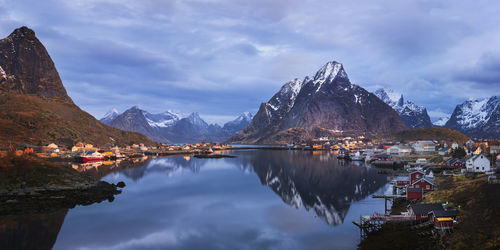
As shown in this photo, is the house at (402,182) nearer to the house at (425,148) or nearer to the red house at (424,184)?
the red house at (424,184)

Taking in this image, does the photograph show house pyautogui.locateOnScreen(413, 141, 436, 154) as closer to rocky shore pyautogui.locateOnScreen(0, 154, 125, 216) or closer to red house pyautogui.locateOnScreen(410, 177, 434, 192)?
red house pyautogui.locateOnScreen(410, 177, 434, 192)

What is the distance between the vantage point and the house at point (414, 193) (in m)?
53.3

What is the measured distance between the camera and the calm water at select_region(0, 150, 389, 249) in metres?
37.7

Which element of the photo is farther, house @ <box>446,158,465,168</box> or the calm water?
house @ <box>446,158,465,168</box>

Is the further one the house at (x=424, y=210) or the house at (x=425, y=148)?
the house at (x=425, y=148)

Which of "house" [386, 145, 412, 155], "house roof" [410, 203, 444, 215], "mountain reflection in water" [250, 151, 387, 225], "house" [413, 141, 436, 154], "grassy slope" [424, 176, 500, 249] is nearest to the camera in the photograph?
"grassy slope" [424, 176, 500, 249]

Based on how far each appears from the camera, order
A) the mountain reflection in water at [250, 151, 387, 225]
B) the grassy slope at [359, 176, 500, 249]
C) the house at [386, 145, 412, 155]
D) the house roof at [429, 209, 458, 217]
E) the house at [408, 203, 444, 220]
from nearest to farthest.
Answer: the grassy slope at [359, 176, 500, 249] < the house roof at [429, 209, 458, 217] < the house at [408, 203, 444, 220] < the mountain reflection in water at [250, 151, 387, 225] < the house at [386, 145, 412, 155]

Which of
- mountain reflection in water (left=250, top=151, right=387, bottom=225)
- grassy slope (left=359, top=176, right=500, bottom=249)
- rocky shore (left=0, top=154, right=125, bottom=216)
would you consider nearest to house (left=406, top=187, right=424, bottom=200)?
mountain reflection in water (left=250, top=151, right=387, bottom=225)

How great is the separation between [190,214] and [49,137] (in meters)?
145

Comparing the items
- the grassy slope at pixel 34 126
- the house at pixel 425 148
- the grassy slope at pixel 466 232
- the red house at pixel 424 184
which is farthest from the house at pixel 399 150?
the grassy slope at pixel 34 126

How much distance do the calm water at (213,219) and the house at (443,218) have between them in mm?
8537

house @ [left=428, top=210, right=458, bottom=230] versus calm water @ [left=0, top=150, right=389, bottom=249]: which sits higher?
house @ [left=428, top=210, right=458, bottom=230]

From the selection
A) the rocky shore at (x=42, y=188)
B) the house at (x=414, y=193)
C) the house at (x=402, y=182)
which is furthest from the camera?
the house at (x=402, y=182)

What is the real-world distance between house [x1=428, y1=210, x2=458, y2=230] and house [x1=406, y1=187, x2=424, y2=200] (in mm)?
18637
